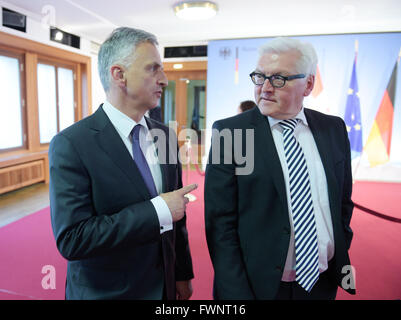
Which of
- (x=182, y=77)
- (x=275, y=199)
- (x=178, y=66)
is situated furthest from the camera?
(x=182, y=77)

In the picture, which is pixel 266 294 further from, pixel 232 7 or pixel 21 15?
pixel 21 15

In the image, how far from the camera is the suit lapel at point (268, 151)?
3.56ft

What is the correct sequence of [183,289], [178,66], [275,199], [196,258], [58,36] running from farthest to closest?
[178,66], [58,36], [196,258], [183,289], [275,199]

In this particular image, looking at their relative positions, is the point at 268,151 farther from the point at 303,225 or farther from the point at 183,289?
the point at 183,289

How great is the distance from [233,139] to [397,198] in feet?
17.6

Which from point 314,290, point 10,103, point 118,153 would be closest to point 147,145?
point 118,153

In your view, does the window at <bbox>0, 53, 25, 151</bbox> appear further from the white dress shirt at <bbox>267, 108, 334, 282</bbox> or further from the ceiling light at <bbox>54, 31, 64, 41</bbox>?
the white dress shirt at <bbox>267, 108, 334, 282</bbox>

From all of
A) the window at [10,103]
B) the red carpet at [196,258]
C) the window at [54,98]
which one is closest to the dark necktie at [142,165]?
the red carpet at [196,258]

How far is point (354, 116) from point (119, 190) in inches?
254

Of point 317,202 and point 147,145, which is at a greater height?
point 147,145

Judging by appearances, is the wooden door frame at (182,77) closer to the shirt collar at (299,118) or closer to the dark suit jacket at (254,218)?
the shirt collar at (299,118)

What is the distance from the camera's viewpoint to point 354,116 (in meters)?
6.25
